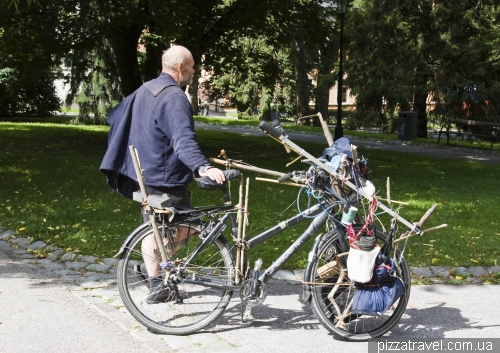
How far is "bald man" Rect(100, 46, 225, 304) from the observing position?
15.5 feet

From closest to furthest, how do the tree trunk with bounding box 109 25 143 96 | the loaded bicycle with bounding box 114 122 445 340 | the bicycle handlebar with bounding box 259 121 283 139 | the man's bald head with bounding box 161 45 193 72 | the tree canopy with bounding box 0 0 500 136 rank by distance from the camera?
1. the bicycle handlebar with bounding box 259 121 283 139
2. the loaded bicycle with bounding box 114 122 445 340
3. the man's bald head with bounding box 161 45 193 72
4. the tree canopy with bounding box 0 0 500 136
5. the tree trunk with bounding box 109 25 143 96

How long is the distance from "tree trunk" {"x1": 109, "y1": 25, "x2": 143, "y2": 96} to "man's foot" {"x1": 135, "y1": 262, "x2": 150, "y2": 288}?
13.1 meters

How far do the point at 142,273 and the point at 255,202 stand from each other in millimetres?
4937

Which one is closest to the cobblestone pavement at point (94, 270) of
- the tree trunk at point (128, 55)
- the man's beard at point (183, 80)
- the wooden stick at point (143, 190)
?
the wooden stick at point (143, 190)

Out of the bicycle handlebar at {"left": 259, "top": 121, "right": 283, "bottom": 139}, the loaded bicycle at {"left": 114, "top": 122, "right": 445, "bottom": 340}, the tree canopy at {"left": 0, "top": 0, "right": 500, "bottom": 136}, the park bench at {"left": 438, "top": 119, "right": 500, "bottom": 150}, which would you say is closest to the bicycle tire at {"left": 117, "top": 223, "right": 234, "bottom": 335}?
the loaded bicycle at {"left": 114, "top": 122, "right": 445, "bottom": 340}

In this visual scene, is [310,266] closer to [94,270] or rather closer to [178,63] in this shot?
[178,63]

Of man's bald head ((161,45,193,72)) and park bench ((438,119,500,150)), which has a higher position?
man's bald head ((161,45,193,72))

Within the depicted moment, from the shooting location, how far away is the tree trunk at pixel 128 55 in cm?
1750

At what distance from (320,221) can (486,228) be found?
14.8 feet

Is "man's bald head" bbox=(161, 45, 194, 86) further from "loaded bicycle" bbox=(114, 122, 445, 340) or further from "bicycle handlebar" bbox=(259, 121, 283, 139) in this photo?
"bicycle handlebar" bbox=(259, 121, 283, 139)

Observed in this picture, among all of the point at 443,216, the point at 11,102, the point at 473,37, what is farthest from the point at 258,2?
the point at 11,102

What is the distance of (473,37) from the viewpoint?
26.0 metres

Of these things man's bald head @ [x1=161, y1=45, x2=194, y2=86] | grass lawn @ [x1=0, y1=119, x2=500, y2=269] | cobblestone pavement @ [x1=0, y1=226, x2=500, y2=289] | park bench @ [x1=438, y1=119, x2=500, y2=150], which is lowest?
cobblestone pavement @ [x1=0, y1=226, x2=500, y2=289]

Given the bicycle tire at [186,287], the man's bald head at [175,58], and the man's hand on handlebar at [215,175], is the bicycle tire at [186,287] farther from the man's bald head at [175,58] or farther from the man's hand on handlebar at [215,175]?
the man's bald head at [175,58]
